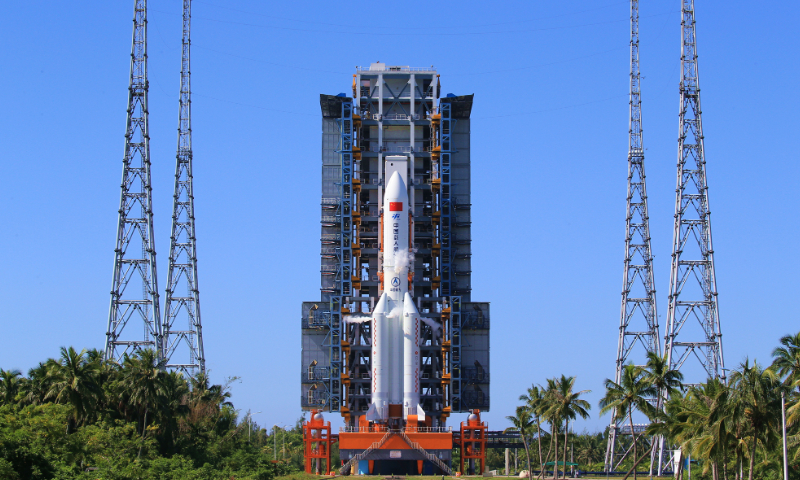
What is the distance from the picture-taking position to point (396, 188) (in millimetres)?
90188

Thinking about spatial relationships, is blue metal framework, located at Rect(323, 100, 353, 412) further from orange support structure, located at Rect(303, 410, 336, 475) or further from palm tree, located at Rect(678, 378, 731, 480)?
palm tree, located at Rect(678, 378, 731, 480)

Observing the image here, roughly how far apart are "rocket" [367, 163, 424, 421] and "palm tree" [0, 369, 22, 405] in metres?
29.5

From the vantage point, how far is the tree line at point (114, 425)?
51031 millimetres

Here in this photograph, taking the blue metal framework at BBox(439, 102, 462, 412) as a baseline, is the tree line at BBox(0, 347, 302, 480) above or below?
below

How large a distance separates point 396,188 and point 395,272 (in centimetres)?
733

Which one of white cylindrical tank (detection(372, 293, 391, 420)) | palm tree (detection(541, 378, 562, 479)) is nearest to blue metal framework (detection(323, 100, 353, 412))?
white cylindrical tank (detection(372, 293, 391, 420))

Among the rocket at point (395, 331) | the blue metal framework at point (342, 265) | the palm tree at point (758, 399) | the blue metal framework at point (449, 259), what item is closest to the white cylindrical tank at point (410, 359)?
the rocket at point (395, 331)

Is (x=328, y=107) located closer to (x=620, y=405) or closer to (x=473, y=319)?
(x=473, y=319)

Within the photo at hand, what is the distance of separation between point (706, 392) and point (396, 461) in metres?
36.6

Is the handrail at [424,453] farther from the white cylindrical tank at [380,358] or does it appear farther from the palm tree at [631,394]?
the palm tree at [631,394]

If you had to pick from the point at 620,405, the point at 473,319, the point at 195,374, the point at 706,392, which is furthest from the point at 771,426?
the point at 195,374

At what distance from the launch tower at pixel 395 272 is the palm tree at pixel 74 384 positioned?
93.4ft

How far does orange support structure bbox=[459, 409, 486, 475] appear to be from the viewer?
3511 inches

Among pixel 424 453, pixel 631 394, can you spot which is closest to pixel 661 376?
pixel 631 394
